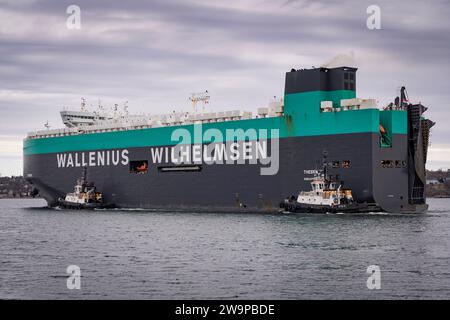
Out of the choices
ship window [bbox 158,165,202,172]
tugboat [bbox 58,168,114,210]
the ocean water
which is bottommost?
the ocean water

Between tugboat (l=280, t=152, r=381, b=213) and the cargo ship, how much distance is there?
20.7 inches

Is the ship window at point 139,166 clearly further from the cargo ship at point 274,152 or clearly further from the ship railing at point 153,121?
the ship railing at point 153,121

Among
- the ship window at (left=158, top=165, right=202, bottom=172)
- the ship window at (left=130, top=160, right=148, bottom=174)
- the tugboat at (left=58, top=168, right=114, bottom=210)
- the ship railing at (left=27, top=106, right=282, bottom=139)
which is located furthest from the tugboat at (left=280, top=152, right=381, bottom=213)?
the tugboat at (left=58, top=168, right=114, bottom=210)

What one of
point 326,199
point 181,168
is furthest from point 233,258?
point 181,168

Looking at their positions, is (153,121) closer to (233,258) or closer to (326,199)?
(326,199)

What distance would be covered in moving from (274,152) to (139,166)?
51.1ft

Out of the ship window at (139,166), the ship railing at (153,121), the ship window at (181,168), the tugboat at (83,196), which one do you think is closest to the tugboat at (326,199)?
the ship railing at (153,121)

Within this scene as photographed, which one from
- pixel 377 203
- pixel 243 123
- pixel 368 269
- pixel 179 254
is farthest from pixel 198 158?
pixel 368 269

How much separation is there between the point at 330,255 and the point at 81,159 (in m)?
45.8

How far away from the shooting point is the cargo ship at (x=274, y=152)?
52.3m

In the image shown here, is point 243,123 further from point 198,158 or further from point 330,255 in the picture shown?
point 330,255

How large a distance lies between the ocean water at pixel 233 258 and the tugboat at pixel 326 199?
89cm

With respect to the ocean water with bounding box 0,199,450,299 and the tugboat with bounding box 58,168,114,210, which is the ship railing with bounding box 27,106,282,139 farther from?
the ocean water with bounding box 0,199,450,299

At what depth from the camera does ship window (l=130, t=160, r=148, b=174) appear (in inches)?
2628
